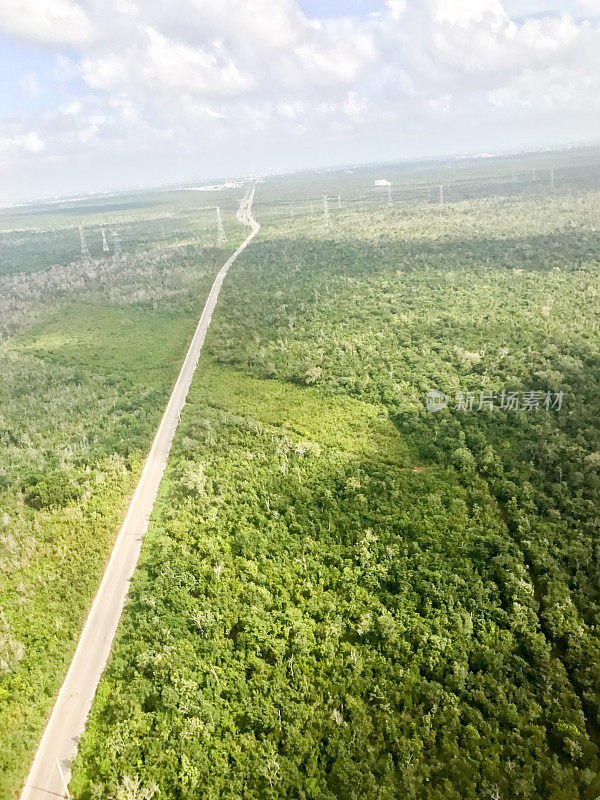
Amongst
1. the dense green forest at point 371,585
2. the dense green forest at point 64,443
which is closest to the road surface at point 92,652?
the dense green forest at point 64,443

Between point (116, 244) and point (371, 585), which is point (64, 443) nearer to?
point (371, 585)

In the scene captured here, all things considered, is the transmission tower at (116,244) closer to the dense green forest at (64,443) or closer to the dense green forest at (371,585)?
the dense green forest at (64,443)

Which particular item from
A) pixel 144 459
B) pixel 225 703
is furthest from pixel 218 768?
pixel 144 459

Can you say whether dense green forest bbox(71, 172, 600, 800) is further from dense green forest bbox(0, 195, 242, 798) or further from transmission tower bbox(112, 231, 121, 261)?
transmission tower bbox(112, 231, 121, 261)

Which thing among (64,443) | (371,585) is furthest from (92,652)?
(64,443)

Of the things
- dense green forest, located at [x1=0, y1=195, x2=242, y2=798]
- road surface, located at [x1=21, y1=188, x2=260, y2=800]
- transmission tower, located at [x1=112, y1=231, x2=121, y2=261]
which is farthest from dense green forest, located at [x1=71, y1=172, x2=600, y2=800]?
transmission tower, located at [x1=112, y1=231, x2=121, y2=261]

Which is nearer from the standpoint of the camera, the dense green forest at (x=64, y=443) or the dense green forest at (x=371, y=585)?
the dense green forest at (x=371, y=585)
